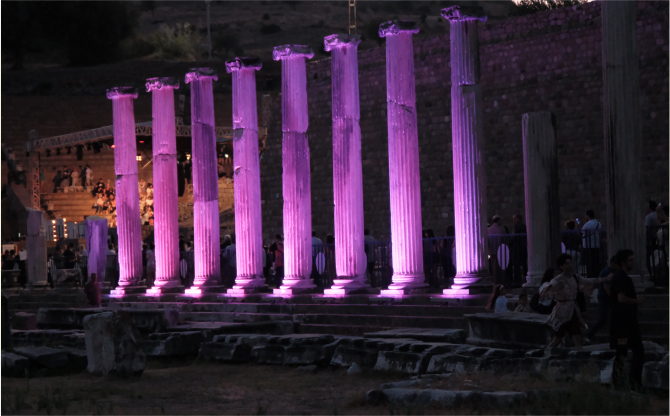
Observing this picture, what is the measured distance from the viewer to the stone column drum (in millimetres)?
26547

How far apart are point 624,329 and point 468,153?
6378 mm

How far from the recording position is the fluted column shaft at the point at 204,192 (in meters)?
20.7

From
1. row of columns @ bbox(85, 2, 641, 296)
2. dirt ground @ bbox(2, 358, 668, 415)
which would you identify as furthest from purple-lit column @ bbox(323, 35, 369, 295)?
dirt ground @ bbox(2, 358, 668, 415)

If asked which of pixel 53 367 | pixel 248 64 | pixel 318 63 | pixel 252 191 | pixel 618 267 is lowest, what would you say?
pixel 53 367

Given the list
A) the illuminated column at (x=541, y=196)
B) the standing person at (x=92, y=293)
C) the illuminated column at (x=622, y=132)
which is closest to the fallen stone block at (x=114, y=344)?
the illuminated column at (x=541, y=196)

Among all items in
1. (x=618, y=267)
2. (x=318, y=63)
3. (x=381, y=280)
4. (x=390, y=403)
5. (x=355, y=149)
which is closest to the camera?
(x=390, y=403)

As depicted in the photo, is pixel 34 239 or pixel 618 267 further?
pixel 34 239

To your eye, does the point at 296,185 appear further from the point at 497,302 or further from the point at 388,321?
the point at 497,302

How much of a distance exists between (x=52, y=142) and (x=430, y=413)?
106 ft

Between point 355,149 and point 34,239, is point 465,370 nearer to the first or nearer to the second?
point 355,149

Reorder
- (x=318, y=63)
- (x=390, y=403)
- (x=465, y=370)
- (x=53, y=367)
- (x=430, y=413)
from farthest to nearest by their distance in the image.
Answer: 1. (x=318, y=63)
2. (x=53, y=367)
3. (x=465, y=370)
4. (x=390, y=403)
5. (x=430, y=413)

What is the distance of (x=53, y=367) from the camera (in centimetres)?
1377

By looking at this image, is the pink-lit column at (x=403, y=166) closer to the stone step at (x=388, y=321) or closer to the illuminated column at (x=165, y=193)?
the stone step at (x=388, y=321)

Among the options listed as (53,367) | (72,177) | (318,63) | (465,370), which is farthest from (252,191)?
(72,177)
